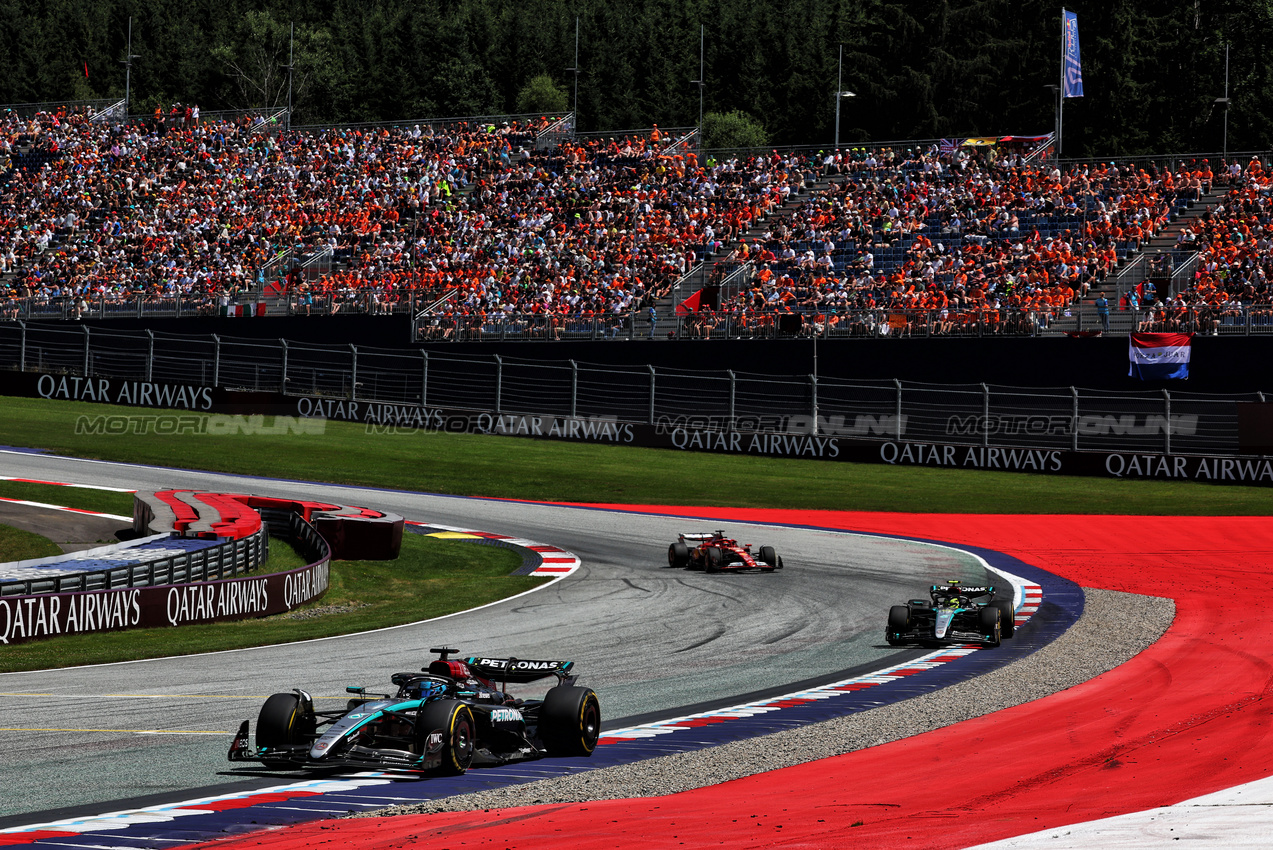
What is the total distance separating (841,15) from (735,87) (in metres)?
12.3

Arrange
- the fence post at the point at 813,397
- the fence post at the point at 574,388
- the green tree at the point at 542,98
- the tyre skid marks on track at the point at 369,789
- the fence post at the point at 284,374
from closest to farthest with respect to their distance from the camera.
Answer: the tyre skid marks on track at the point at 369,789
the fence post at the point at 813,397
the fence post at the point at 574,388
the fence post at the point at 284,374
the green tree at the point at 542,98

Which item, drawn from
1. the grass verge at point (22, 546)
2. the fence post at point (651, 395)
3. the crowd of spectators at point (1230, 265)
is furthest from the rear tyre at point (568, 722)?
the crowd of spectators at point (1230, 265)

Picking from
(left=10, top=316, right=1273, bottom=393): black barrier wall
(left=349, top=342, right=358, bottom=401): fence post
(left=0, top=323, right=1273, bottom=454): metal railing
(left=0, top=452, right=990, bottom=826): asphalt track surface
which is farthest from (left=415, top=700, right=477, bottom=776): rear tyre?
(left=349, top=342, right=358, bottom=401): fence post

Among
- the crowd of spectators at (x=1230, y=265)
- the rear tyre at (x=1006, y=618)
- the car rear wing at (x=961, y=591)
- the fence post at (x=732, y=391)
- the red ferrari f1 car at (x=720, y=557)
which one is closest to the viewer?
the rear tyre at (x=1006, y=618)

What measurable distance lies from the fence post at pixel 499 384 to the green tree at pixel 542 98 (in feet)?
219

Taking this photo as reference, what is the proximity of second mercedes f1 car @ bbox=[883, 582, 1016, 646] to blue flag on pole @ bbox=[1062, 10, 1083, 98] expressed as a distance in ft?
112

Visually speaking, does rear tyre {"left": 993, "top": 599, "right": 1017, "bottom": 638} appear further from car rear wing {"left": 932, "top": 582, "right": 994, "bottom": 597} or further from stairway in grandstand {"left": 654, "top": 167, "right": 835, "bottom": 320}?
stairway in grandstand {"left": 654, "top": 167, "right": 835, "bottom": 320}

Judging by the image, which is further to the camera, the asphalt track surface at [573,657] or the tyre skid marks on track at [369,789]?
the asphalt track surface at [573,657]

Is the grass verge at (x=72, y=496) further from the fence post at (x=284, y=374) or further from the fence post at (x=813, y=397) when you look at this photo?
the fence post at (x=813, y=397)

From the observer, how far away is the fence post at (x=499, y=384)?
35.9 meters

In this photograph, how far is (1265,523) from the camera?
26094 mm

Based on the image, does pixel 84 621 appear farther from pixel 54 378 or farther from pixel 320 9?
pixel 320 9

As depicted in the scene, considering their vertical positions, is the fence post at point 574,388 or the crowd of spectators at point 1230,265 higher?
the crowd of spectators at point 1230,265

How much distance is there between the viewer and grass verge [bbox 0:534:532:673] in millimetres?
13023
